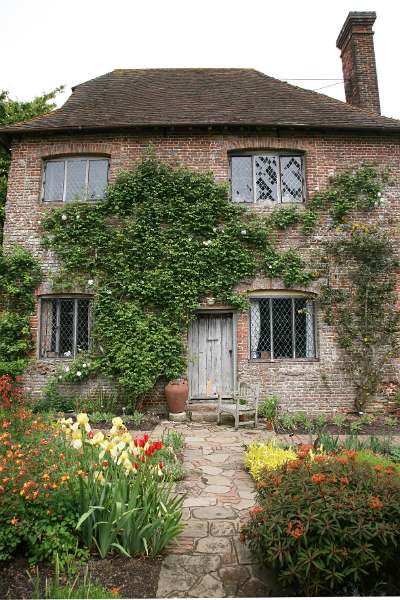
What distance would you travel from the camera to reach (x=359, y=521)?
2555 millimetres

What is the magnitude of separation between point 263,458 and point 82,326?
5.90 metres

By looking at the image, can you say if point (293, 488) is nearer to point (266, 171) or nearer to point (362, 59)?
point (266, 171)

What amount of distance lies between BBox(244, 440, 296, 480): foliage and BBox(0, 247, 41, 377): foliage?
234 inches

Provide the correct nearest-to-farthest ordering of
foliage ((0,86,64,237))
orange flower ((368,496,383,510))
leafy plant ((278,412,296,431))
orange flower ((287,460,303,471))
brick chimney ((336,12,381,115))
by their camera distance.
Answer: orange flower ((368,496,383,510)) < orange flower ((287,460,303,471)) < leafy plant ((278,412,296,431)) < brick chimney ((336,12,381,115)) < foliage ((0,86,64,237))

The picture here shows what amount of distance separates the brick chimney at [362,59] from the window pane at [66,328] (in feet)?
33.4

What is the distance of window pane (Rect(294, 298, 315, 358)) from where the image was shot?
364 inches

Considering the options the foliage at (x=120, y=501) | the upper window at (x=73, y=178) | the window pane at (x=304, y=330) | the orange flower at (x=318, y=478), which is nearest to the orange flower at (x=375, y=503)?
the orange flower at (x=318, y=478)

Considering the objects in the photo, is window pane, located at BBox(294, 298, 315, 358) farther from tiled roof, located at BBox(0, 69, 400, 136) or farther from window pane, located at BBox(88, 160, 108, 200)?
window pane, located at BBox(88, 160, 108, 200)

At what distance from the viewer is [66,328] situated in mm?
9352

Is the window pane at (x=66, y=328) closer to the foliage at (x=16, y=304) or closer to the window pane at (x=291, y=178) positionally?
the foliage at (x=16, y=304)

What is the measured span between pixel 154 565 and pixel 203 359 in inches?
246

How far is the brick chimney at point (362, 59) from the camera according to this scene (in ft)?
37.4

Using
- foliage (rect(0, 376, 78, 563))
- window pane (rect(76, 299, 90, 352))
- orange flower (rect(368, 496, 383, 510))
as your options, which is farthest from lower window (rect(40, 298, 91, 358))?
orange flower (rect(368, 496, 383, 510))

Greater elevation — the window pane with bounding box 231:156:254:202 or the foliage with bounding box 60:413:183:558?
the window pane with bounding box 231:156:254:202
